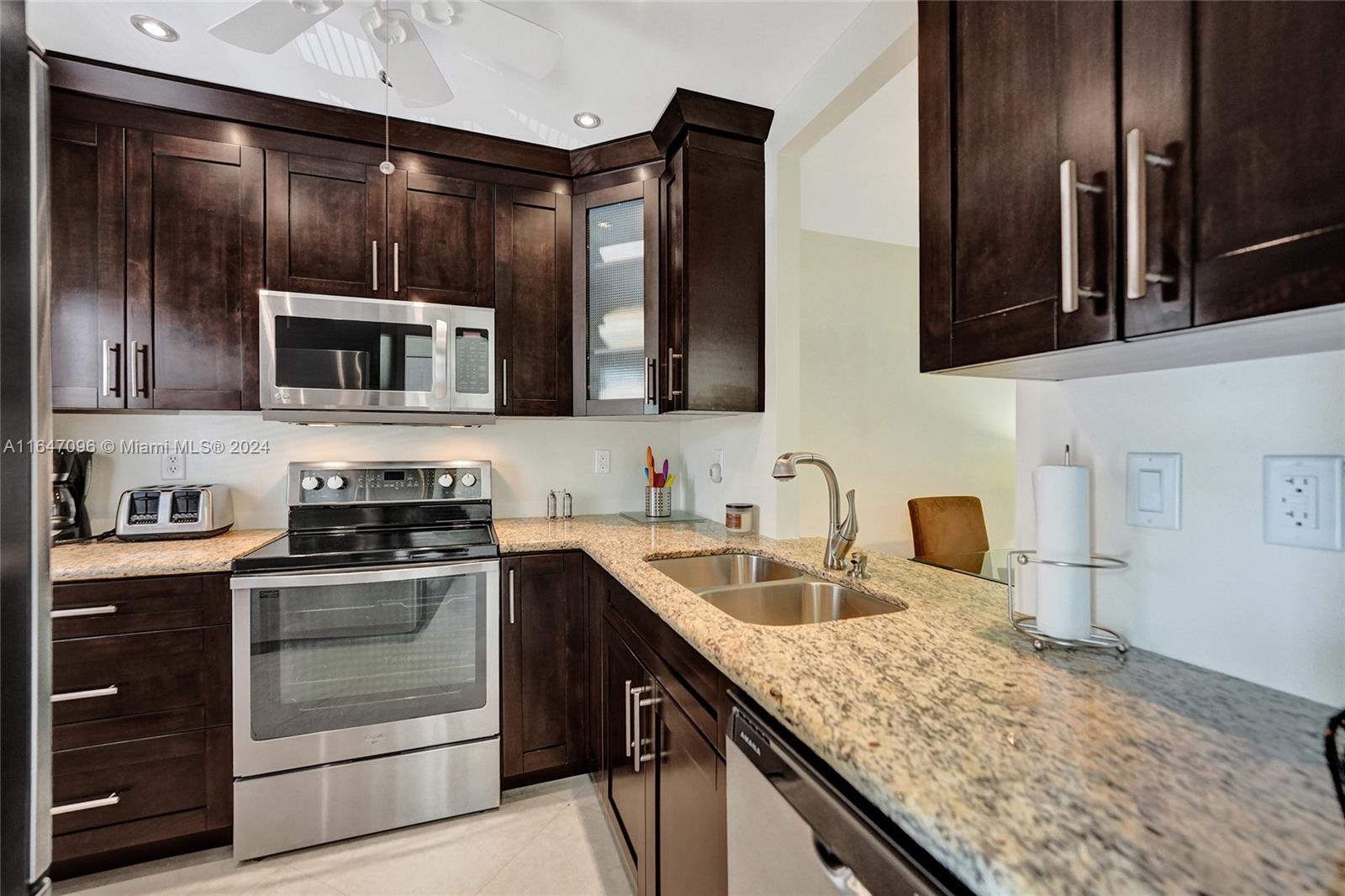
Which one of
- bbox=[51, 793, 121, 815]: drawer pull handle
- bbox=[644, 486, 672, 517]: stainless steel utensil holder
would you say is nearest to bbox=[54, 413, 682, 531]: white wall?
bbox=[644, 486, 672, 517]: stainless steel utensil holder

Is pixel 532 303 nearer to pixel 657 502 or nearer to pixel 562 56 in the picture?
pixel 562 56

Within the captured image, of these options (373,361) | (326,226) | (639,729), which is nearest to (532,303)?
(373,361)

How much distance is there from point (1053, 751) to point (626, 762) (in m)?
1.27

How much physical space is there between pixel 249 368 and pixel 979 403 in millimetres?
3526

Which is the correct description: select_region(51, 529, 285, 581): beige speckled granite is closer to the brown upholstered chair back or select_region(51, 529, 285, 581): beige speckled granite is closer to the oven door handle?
the oven door handle

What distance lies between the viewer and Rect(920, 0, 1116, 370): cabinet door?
2.32ft

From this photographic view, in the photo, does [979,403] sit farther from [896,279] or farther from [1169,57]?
[1169,57]

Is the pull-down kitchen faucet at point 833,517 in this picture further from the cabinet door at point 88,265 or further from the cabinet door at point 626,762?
the cabinet door at point 88,265

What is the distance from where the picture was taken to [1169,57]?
24.7 inches

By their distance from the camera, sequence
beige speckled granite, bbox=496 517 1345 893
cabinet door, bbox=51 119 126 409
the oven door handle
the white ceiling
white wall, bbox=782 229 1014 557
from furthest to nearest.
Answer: white wall, bbox=782 229 1014 557, cabinet door, bbox=51 119 126 409, the oven door handle, the white ceiling, beige speckled granite, bbox=496 517 1345 893

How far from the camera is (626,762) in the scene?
1620 mm

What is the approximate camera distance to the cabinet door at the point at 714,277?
205cm

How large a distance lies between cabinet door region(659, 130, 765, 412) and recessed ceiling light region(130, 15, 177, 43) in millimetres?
1570

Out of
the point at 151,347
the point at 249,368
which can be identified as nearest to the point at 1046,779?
the point at 249,368
